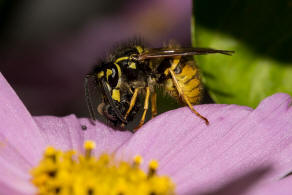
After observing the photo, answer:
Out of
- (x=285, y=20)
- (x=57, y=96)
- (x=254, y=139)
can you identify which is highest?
(x=285, y=20)

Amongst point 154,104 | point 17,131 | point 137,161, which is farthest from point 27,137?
point 154,104

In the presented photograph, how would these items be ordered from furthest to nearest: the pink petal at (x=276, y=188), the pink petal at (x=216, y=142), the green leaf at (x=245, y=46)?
the green leaf at (x=245, y=46), the pink petal at (x=216, y=142), the pink petal at (x=276, y=188)

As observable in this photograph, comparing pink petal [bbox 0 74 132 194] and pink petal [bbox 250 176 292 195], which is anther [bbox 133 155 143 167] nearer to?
pink petal [bbox 0 74 132 194]

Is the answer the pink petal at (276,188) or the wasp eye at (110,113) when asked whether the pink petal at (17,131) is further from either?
the pink petal at (276,188)

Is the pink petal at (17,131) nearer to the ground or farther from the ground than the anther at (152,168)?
farther from the ground

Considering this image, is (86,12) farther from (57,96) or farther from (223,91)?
(223,91)

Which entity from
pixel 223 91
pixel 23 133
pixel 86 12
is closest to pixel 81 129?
pixel 23 133

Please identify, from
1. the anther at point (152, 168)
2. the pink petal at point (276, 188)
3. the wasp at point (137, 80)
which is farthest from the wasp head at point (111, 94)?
the pink petal at point (276, 188)
